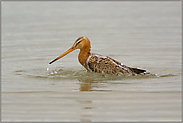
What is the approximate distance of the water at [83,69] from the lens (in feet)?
20.5

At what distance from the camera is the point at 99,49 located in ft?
39.4

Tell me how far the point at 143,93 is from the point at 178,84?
1.03m

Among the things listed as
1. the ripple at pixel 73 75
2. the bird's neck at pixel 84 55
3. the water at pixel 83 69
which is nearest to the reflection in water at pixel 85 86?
the water at pixel 83 69

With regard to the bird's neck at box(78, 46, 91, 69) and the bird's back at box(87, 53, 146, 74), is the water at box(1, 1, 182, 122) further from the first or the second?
the bird's neck at box(78, 46, 91, 69)

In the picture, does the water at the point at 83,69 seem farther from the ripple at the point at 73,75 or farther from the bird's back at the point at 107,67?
the bird's back at the point at 107,67

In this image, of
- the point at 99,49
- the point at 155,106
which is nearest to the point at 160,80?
the point at 155,106

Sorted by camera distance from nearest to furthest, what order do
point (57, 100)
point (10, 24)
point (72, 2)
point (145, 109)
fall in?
point (145, 109) < point (57, 100) < point (10, 24) < point (72, 2)

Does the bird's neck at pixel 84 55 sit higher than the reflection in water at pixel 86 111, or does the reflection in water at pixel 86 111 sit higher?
the bird's neck at pixel 84 55

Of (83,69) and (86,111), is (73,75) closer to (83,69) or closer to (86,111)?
(83,69)

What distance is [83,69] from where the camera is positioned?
371 inches

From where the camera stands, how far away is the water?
20.5 ft

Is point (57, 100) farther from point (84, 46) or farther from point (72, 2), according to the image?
point (72, 2)

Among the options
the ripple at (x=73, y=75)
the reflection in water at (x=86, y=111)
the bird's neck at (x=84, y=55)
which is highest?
the bird's neck at (x=84, y=55)

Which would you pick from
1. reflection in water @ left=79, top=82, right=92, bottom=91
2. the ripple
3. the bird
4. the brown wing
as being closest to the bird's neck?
the bird
